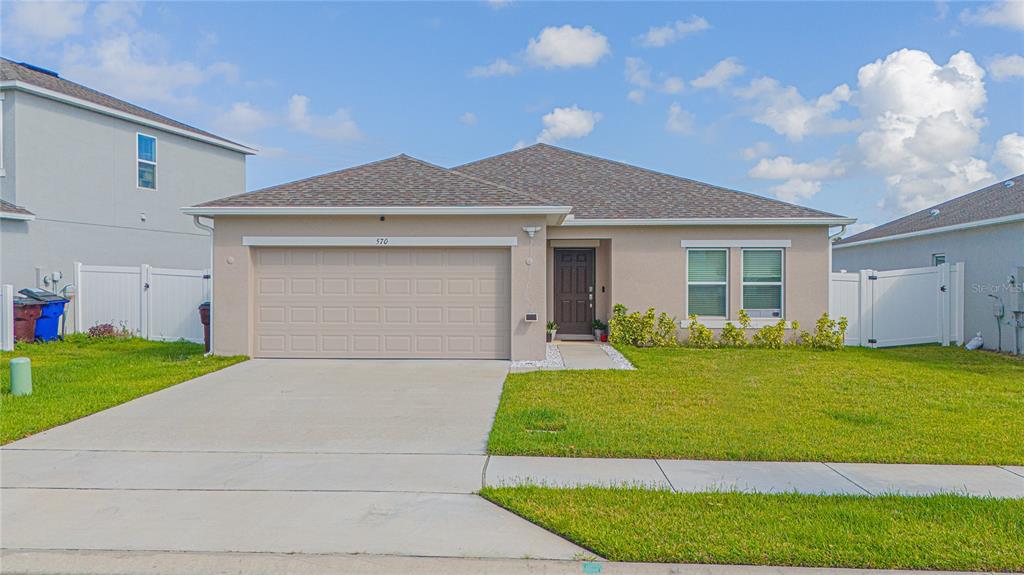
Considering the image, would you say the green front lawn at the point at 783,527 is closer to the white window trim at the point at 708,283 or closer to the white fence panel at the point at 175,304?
the white window trim at the point at 708,283

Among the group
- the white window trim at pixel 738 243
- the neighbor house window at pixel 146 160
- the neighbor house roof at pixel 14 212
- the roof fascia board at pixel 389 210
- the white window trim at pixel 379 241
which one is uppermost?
the neighbor house window at pixel 146 160

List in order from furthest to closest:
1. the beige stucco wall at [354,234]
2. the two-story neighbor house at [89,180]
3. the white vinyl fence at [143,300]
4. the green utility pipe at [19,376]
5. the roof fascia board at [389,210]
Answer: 1. the two-story neighbor house at [89,180]
2. the white vinyl fence at [143,300]
3. the beige stucco wall at [354,234]
4. the roof fascia board at [389,210]
5. the green utility pipe at [19,376]

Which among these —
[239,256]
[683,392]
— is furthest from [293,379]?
[683,392]

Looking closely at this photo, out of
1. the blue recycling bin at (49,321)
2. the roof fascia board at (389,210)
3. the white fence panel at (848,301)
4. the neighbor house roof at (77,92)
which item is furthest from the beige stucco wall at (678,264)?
the neighbor house roof at (77,92)

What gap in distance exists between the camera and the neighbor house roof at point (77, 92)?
1655 centimetres

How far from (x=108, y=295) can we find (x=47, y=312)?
1.39m

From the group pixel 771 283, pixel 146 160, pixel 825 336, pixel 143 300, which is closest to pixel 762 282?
pixel 771 283

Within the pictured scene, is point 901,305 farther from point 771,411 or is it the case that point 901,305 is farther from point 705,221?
point 771,411

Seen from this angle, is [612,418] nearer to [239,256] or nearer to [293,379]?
[293,379]

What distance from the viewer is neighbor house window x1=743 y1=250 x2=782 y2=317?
1531cm

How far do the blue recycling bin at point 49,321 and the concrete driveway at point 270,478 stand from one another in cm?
816

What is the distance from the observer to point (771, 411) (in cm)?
812

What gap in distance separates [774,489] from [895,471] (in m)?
1.44

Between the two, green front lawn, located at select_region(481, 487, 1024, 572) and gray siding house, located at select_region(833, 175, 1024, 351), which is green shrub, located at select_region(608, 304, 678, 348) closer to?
gray siding house, located at select_region(833, 175, 1024, 351)
